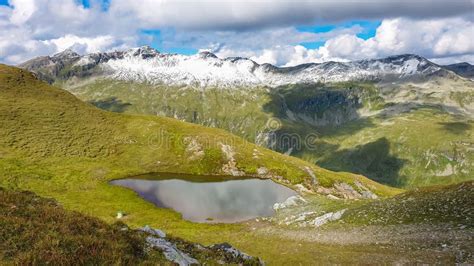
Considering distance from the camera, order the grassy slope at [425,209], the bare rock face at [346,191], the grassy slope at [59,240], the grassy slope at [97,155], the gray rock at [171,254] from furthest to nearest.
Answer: the bare rock face at [346,191]
the grassy slope at [97,155]
the grassy slope at [425,209]
the gray rock at [171,254]
the grassy slope at [59,240]

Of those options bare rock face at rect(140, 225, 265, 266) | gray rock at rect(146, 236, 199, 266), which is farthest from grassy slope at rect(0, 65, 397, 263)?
gray rock at rect(146, 236, 199, 266)

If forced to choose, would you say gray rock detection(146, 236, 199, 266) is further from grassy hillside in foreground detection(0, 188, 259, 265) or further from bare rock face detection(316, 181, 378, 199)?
bare rock face detection(316, 181, 378, 199)

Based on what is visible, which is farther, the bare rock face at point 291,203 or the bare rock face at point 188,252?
the bare rock face at point 291,203

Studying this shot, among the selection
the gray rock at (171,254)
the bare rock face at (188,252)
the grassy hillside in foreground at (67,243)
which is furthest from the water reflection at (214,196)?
the grassy hillside in foreground at (67,243)

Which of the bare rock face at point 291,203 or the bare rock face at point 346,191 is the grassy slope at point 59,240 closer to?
the bare rock face at point 291,203

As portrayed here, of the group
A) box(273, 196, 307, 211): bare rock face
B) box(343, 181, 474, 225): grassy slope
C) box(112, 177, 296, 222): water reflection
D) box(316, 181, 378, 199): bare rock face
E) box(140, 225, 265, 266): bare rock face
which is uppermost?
box(140, 225, 265, 266): bare rock face

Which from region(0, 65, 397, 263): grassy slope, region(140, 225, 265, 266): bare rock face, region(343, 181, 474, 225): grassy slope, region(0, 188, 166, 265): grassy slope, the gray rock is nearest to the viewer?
region(0, 188, 166, 265): grassy slope
